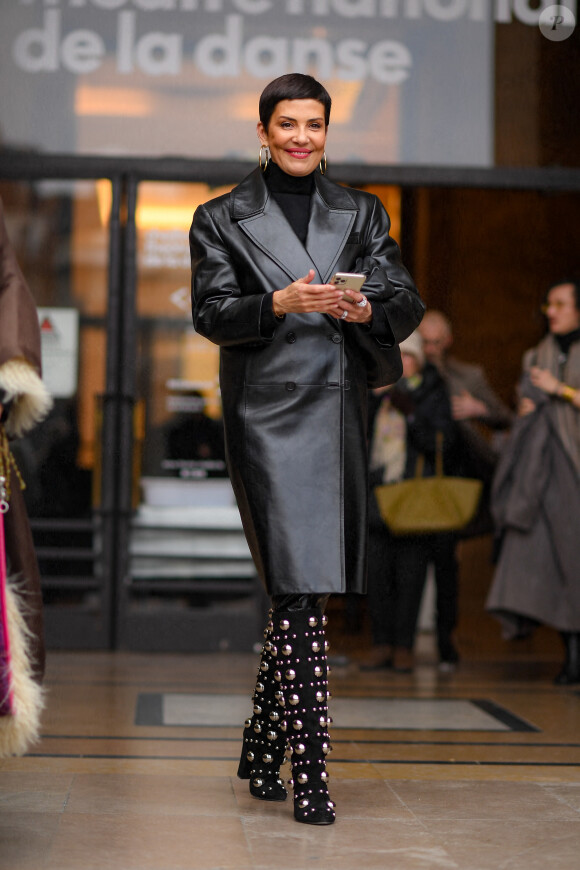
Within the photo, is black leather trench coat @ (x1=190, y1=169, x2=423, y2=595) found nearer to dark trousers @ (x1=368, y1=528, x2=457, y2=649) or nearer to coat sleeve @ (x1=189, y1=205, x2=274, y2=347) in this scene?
coat sleeve @ (x1=189, y1=205, x2=274, y2=347)

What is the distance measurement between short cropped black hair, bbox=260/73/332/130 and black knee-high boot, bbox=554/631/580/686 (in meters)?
3.32

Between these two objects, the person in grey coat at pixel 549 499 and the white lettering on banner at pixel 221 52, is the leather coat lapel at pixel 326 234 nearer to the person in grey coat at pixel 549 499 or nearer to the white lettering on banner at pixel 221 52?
the person in grey coat at pixel 549 499

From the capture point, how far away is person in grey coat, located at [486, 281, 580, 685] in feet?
19.5

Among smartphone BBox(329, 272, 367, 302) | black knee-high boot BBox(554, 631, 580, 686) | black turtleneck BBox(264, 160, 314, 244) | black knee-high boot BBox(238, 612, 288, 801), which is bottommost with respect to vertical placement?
black knee-high boot BBox(554, 631, 580, 686)

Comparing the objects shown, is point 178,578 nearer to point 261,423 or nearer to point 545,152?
point 545,152

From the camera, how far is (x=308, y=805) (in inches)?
121

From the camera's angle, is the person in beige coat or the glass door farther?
the glass door

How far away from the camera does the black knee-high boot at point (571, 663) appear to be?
586 centimetres

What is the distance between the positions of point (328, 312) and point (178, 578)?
12.9 feet

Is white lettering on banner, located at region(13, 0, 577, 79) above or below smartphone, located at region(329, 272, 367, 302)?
above

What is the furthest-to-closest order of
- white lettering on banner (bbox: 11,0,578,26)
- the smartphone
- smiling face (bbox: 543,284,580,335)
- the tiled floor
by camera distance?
1. white lettering on banner (bbox: 11,0,578,26)
2. smiling face (bbox: 543,284,580,335)
3. the smartphone
4. the tiled floor

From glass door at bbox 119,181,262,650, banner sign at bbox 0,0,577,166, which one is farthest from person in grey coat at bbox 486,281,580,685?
glass door at bbox 119,181,262,650

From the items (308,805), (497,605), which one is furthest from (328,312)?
(497,605)

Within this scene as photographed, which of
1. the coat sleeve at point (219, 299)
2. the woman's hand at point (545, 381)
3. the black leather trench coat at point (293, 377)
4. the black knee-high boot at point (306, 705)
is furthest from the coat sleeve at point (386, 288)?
the woman's hand at point (545, 381)
